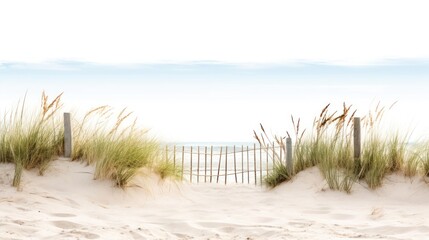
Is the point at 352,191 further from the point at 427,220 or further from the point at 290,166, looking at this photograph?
the point at 427,220

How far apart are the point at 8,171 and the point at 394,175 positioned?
526cm

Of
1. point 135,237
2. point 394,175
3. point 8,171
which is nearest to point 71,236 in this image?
point 135,237

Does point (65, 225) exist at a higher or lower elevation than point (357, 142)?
lower

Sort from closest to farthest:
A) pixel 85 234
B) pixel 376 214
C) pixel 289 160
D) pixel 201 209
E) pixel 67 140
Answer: pixel 85 234, pixel 376 214, pixel 201 209, pixel 67 140, pixel 289 160

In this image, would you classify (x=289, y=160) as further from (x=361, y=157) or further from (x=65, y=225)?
(x=65, y=225)

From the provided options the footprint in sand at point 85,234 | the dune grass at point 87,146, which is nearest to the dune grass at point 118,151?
the dune grass at point 87,146

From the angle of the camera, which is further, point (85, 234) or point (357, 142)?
point (357, 142)

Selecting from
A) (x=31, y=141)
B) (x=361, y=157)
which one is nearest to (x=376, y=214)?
(x=361, y=157)

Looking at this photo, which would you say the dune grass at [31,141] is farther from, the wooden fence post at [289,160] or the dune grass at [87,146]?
the wooden fence post at [289,160]

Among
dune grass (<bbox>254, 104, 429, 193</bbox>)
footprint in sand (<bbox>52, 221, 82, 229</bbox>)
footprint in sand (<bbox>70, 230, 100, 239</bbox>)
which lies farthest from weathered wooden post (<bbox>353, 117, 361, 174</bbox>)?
footprint in sand (<bbox>70, 230, 100, 239</bbox>)

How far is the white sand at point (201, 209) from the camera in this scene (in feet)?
16.2

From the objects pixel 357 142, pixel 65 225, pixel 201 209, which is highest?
pixel 357 142

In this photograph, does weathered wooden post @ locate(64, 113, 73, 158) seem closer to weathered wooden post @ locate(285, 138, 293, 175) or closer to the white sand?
the white sand

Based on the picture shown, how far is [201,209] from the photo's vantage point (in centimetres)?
691
